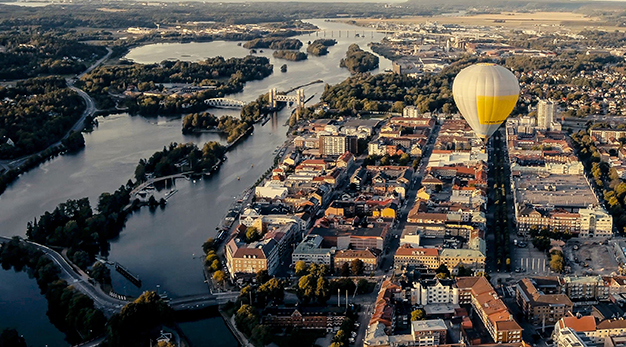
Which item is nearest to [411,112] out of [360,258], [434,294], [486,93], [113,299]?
[486,93]

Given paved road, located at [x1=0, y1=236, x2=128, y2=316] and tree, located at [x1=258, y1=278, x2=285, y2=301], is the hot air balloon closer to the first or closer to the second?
tree, located at [x1=258, y1=278, x2=285, y2=301]

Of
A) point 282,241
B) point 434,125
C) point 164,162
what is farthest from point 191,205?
point 434,125

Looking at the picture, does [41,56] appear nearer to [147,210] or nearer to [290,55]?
[290,55]

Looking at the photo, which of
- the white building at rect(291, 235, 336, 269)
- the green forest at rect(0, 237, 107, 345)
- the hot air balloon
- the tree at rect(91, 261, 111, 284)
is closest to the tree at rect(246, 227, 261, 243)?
the white building at rect(291, 235, 336, 269)

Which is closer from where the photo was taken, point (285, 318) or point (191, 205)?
point (285, 318)

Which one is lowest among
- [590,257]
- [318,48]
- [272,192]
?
[590,257]

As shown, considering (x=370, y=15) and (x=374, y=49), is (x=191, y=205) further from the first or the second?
(x=370, y=15)
